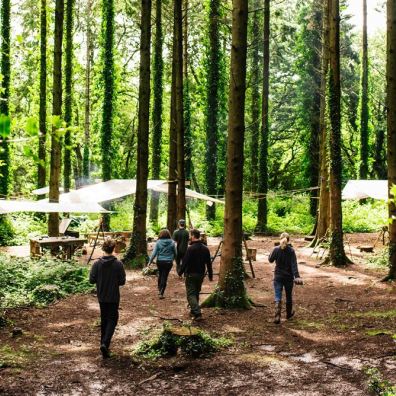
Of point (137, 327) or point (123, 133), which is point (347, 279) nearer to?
point (137, 327)

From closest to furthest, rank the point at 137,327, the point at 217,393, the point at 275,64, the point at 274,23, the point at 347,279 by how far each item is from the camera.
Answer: the point at 217,393
the point at 137,327
the point at 347,279
the point at 274,23
the point at 275,64

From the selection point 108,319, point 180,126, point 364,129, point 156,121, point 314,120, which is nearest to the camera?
point 108,319

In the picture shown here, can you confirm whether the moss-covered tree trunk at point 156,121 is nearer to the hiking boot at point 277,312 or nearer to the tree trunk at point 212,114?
the tree trunk at point 212,114

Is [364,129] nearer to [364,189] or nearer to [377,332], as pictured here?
[364,189]

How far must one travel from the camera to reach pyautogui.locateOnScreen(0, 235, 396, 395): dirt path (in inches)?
240

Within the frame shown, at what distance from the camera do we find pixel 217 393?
5.88m

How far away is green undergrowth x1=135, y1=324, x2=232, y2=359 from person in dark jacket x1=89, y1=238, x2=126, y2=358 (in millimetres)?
498

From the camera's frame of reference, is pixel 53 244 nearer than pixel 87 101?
Yes

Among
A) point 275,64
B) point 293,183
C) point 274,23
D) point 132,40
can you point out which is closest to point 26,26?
point 132,40

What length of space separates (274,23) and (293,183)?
32.7ft

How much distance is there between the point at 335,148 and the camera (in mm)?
15742

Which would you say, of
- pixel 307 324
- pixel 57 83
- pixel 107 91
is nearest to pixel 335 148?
pixel 307 324

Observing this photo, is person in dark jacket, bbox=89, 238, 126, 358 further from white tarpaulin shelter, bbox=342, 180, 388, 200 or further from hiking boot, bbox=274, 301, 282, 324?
white tarpaulin shelter, bbox=342, 180, 388, 200

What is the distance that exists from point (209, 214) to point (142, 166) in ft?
40.8
